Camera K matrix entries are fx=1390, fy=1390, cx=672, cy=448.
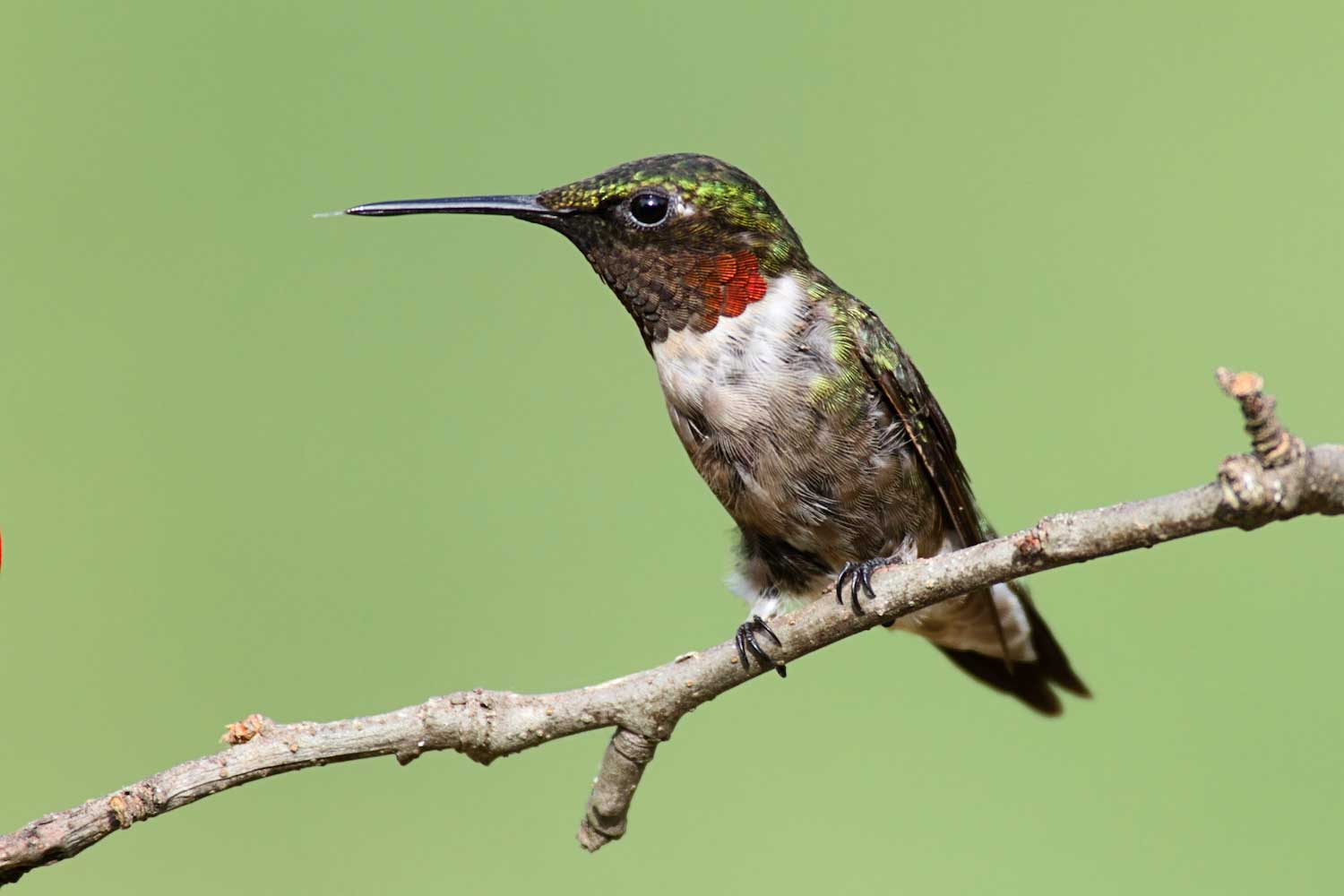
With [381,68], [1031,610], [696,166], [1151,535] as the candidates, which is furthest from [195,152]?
[1151,535]

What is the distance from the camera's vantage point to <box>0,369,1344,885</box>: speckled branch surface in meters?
1.72

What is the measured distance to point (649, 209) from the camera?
8.98 feet

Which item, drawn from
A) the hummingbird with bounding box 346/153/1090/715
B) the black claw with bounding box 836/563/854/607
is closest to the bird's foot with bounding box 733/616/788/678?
the hummingbird with bounding box 346/153/1090/715

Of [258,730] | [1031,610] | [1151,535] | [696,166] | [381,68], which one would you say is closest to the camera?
[1151,535]

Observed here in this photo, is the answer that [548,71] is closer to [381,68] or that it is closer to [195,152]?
[381,68]

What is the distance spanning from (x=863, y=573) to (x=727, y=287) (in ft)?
2.09

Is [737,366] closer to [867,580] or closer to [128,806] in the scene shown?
[867,580]

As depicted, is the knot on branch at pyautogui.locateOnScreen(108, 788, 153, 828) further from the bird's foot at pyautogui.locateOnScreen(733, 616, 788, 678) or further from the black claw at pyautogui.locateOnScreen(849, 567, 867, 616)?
the black claw at pyautogui.locateOnScreen(849, 567, 867, 616)

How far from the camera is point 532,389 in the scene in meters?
4.96

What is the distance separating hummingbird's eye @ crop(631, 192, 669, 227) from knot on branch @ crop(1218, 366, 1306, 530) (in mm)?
1290

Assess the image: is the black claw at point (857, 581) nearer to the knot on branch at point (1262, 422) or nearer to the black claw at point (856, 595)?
the black claw at point (856, 595)

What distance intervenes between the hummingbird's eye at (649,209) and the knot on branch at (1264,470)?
1.29 meters

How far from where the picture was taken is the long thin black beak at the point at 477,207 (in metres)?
2.75

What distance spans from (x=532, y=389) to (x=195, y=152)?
1.58m
